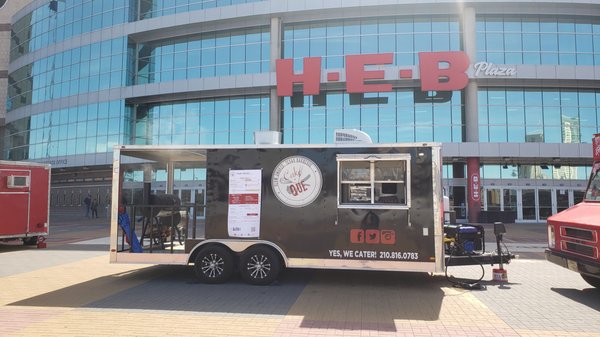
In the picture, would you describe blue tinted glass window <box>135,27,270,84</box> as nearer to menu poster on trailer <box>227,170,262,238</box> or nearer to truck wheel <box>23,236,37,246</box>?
truck wheel <box>23,236,37,246</box>

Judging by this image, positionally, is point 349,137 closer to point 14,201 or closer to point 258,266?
point 258,266

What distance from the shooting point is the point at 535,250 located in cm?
1395

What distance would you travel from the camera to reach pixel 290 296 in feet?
24.1

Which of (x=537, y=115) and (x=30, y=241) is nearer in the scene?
(x=30, y=241)

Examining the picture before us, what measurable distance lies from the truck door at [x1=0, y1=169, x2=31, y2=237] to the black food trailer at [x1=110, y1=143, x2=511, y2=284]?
23.1 feet

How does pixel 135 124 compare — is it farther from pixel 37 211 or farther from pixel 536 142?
pixel 536 142

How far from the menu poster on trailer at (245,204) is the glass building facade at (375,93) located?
19.5 m

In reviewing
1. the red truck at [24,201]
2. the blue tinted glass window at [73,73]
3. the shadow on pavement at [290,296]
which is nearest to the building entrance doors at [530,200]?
the shadow on pavement at [290,296]

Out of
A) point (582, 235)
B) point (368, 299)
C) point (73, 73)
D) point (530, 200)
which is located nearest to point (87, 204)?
point (73, 73)

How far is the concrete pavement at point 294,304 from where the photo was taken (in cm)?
558

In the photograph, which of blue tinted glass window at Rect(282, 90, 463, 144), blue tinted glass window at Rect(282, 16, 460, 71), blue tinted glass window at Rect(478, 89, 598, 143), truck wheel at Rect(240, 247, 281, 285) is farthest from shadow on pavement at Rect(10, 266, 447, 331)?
blue tinted glass window at Rect(282, 16, 460, 71)

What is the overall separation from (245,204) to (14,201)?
9.53 metres

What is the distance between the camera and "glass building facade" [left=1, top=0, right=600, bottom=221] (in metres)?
26.8

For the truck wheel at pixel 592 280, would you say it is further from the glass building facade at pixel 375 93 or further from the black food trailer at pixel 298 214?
the glass building facade at pixel 375 93
